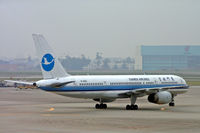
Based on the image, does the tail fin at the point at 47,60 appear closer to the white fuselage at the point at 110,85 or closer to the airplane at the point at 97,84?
the airplane at the point at 97,84

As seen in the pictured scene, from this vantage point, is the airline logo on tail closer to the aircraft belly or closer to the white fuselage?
the white fuselage

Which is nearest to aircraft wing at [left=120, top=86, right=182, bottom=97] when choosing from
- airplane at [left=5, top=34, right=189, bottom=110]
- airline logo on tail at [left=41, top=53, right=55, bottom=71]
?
airplane at [left=5, top=34, right=189, bottom=110]

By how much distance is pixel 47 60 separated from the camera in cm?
4262

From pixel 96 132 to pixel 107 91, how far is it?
1898 cm

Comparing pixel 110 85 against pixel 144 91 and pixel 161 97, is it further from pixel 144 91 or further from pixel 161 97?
pixel 161 97

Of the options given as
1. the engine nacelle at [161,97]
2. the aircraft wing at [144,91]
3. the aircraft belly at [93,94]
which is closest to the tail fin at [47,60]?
the aircraft belly at [93,94]

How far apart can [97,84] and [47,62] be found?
225 inches

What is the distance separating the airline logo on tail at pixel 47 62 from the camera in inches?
1673

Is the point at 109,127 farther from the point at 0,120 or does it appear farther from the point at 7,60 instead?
the point at 7,60

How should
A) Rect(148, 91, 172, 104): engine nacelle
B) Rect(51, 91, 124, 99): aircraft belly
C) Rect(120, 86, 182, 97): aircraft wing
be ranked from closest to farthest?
Rect(51, 91, 124, 99): aircraft belly → Rect(148, 91, 172, 104): engine nacelle → Rect(120, 86, 182, 97): aircraft wing

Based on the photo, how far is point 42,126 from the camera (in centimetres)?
2939

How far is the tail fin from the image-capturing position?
42375 mm

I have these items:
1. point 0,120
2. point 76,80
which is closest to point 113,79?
point 76,80

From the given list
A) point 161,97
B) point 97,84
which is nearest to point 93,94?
point 97,84
